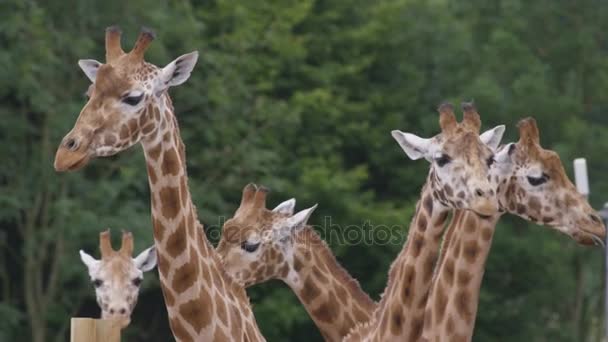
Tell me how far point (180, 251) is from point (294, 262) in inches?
117

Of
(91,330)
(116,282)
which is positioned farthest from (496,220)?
(116,282)

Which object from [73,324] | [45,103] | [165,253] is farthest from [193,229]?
[45,103]

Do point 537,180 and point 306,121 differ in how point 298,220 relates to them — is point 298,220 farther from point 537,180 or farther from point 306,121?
point 306,121

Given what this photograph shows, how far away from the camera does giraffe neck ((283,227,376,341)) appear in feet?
41.8

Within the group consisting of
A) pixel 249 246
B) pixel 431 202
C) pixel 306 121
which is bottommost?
pixel 249 246

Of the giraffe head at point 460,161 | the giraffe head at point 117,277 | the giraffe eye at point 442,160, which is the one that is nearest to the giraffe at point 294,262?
the giraffe head at point 117,277

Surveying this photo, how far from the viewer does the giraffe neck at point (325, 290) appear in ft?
41.8

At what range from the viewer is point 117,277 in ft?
47.5

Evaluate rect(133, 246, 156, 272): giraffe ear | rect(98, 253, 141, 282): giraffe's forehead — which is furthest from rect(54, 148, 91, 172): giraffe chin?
rect(133, 246, 156, 272): giraffe ear

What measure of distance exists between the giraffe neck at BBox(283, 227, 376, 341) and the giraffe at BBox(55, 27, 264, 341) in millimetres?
2375

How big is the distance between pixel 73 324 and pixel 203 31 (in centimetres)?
1952

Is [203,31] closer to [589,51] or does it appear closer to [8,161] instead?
[8,161]
